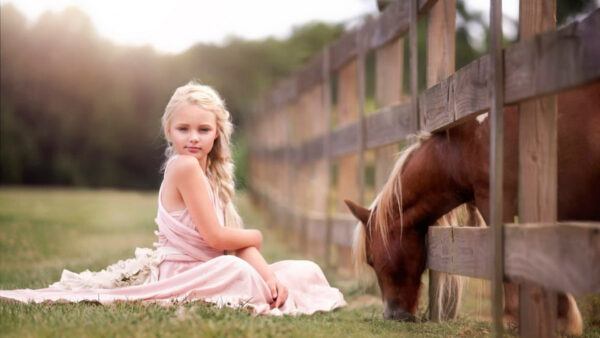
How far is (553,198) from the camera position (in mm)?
2449

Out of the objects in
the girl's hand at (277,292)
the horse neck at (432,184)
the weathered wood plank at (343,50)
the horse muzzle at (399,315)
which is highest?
the weathered wood plank at (343,50)

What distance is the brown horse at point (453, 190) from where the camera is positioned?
3.10 m

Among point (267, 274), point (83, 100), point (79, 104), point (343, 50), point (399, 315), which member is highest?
point (83, 100)

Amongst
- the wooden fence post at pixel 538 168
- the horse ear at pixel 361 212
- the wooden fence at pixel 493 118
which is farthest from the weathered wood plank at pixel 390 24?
the wooden fence post at pixel 538 168

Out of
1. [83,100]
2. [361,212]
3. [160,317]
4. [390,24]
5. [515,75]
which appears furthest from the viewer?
[83,100]

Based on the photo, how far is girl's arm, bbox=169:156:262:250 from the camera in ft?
10.9

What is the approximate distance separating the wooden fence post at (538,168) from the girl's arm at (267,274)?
50.9 inches

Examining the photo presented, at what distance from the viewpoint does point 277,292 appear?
133 inches

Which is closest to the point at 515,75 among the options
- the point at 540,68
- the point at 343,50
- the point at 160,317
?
the point at 540,68

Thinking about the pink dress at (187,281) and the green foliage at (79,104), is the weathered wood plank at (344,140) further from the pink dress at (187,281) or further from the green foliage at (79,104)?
the green foliage at (79,104)

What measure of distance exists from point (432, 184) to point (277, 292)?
107 centimetres

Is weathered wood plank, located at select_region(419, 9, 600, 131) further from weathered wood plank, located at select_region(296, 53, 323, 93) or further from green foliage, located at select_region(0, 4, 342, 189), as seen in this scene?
green foliage, located at select_region(0, 4, 342, 189)

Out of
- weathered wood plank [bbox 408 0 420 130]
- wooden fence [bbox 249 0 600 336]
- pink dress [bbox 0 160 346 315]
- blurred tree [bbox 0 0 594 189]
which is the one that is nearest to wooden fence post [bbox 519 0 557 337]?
wooden fence [bbox 249 0 600 336]

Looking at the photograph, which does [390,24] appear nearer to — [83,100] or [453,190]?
[453,190]
